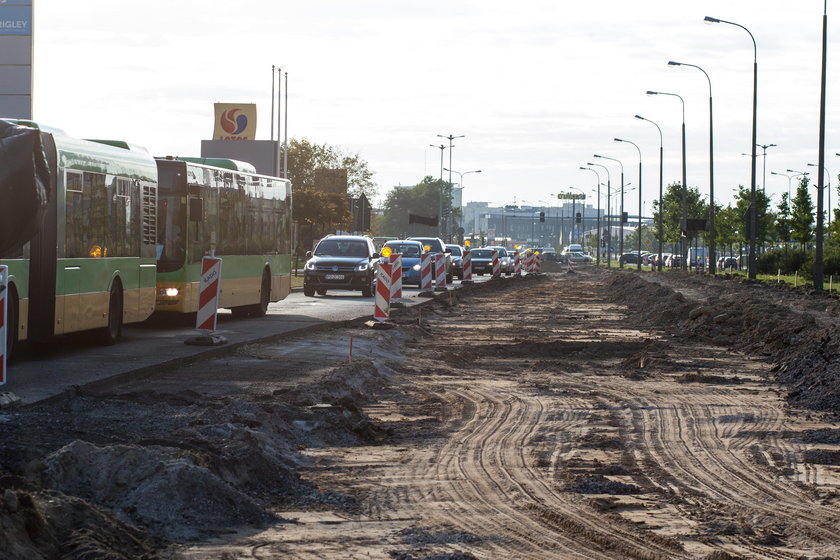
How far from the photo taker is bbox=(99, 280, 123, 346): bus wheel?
19.7 metres

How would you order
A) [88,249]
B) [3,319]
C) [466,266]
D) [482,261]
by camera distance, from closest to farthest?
[3,319]
[88,249]
[466,266]
[482,261]

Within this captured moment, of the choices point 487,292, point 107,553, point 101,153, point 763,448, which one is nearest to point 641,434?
point 763,448

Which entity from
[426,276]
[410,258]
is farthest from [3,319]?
[410,258]

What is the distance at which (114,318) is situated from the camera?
20062 millimetres

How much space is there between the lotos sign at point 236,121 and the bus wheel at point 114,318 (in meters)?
63.1

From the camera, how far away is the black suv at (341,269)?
3881 centimetres

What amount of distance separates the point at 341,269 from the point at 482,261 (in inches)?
1546

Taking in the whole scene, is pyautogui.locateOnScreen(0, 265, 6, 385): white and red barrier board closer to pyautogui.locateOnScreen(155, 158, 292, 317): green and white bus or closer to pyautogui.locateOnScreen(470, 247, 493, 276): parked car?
pyautogui.locateOnScreen(155, 158, 292, 317): green and white bus

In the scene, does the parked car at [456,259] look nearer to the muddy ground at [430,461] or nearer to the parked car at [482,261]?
the parked car at [482,261]

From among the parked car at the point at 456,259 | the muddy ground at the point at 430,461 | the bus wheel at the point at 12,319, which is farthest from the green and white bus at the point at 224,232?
the parked car at the point at 456,259

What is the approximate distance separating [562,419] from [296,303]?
2220cm

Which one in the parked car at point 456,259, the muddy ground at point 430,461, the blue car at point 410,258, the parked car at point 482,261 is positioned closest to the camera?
the muddy ground at point 430,461

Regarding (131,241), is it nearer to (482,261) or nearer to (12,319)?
(12,319)

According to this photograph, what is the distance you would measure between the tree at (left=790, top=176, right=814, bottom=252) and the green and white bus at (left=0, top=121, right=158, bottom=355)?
2465 inches
